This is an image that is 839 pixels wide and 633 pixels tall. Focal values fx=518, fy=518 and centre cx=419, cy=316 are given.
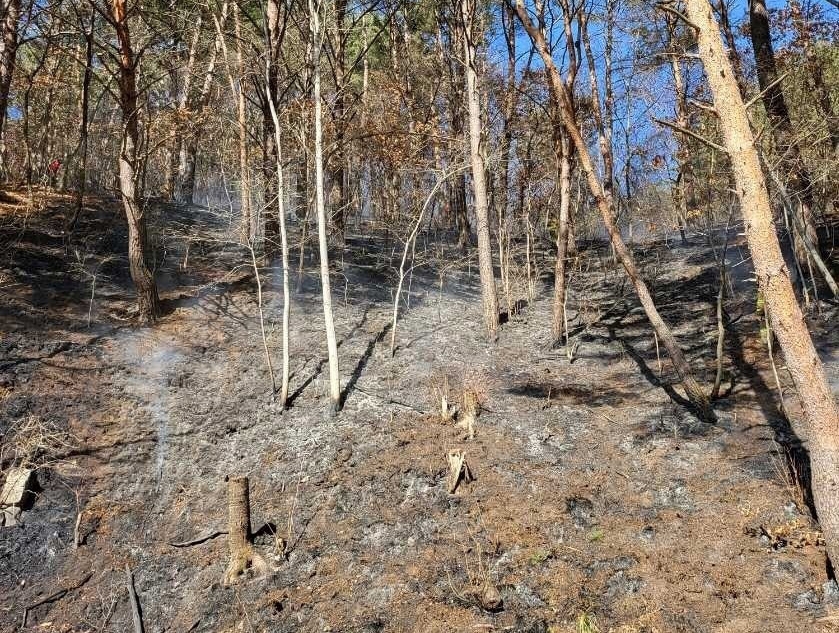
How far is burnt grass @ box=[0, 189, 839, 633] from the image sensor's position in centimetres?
499

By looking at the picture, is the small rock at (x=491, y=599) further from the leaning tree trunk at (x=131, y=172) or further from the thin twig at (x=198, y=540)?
the leaning tree trunk at (x=131, y=172)

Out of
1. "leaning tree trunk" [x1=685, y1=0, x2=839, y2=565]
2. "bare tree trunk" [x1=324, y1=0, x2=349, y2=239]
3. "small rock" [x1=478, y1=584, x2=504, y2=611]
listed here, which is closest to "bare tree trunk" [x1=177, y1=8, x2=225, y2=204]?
"bare tree trunk" [x1=324, y1=0, x2=349, y2=239]

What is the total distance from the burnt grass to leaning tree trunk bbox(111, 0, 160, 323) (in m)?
0.59

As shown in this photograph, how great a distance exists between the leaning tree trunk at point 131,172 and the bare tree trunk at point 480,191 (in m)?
6.78

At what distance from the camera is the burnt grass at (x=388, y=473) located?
4.99 m

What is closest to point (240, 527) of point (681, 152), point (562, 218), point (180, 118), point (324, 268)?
point (324, 268)

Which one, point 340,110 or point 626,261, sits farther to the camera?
point 340,110

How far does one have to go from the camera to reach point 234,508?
600 cm

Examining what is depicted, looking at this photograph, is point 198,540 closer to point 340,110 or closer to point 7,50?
point 7,50

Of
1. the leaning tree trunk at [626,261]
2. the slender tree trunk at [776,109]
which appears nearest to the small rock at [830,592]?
the leaning tree trunk at [626,261]

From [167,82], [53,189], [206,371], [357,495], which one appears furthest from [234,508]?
[167,82]

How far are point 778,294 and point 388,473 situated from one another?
4970mm

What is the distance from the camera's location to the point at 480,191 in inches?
456

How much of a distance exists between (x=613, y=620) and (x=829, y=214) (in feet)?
53.5
